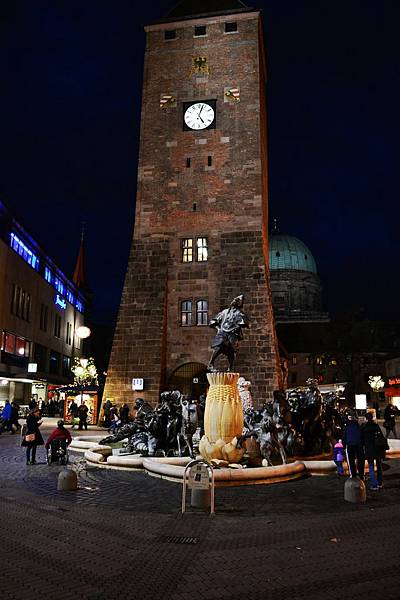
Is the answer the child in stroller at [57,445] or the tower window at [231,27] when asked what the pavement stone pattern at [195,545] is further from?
the tower window at [231,27]

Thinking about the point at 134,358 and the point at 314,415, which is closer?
the point at 314,415

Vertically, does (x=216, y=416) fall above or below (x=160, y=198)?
below

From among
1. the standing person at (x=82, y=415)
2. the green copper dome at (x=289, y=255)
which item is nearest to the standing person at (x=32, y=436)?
the standing person at (x=82, y=415)

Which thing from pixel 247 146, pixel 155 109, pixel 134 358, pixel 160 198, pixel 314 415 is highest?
pixel 155 109

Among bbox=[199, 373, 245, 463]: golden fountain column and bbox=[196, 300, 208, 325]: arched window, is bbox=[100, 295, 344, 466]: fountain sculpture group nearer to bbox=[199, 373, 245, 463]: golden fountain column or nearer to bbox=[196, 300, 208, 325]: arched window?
bbox=[199, 373, 245, 463]: golden fountain column

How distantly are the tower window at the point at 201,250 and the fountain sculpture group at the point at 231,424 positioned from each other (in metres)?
13.9

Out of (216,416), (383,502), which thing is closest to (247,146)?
(216,416)

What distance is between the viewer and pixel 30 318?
4606cm

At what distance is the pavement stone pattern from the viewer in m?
5.25

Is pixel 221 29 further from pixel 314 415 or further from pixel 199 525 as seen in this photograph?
pixel 199 525

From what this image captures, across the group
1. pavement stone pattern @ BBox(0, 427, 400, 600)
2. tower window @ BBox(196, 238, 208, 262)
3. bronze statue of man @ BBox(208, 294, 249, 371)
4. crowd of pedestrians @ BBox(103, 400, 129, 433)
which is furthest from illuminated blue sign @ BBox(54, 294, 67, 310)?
pavement stone pattern @ BBox(0, 427, 400, 600)

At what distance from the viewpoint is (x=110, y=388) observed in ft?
95.9

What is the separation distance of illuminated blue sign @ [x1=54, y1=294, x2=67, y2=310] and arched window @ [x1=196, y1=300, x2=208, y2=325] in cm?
2834

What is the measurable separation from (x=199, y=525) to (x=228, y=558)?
5.49 feet
